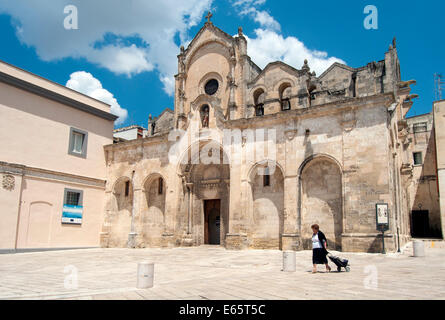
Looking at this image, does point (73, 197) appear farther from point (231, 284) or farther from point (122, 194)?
point (231, 284)

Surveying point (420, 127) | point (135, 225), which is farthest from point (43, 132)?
point (420, 127)

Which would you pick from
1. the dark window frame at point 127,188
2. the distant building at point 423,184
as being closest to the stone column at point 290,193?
the dark window frame at point 127,188

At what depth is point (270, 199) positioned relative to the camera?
66.5 ft

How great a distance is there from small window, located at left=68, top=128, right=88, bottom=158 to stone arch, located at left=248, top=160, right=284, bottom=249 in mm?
12257

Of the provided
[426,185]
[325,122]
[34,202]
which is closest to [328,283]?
[325,122]

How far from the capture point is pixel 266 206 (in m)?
20.3

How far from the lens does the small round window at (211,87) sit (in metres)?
24.8

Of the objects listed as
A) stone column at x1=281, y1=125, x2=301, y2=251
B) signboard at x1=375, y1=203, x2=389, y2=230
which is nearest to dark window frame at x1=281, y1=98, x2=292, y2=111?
stone column at x1=281, y1=125, x2=301, y2=251

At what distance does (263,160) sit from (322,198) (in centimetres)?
379

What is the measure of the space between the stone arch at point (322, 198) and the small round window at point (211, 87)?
9.09 meters

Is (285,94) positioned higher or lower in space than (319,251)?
higher

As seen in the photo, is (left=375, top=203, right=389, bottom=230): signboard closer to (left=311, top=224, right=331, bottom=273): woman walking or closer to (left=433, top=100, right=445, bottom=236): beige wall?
(left=311, top=224, right=331, bottom=273): woman walking

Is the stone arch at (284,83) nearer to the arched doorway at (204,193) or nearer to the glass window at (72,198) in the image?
the arched doorway at (204,193)
